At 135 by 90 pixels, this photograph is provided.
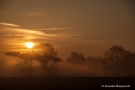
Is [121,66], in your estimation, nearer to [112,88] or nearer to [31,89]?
[112,88]

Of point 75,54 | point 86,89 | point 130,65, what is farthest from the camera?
point 75,54

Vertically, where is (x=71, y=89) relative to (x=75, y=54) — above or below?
below

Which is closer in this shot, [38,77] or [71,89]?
Answer: [71,89]

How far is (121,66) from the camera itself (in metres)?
63.3

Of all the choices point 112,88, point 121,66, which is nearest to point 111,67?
point 121,66

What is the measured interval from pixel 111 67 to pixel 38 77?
50.9 ft

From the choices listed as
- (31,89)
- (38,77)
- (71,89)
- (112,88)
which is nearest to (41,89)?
(31,89)

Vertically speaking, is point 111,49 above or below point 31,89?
above

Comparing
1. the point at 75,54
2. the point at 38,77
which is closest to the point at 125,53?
the point at 75,54

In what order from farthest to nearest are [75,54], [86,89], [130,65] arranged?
1. [75,54]
2. [130,65]
3. [86,89]

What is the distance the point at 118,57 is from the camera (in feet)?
212

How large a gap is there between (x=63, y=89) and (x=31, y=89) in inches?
145

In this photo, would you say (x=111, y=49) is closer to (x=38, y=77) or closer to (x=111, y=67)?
(x=111, y=67)

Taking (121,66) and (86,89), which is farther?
(121,66)
